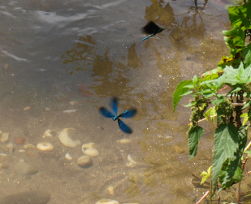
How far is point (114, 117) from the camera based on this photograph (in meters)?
3.64

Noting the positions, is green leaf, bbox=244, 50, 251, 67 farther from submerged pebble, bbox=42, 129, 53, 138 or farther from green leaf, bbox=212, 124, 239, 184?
submerged pebble, bbox=42, 129, 53, 138

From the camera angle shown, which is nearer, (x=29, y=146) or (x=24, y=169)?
(x=24, y=169)

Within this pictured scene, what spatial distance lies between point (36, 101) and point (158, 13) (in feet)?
6.56

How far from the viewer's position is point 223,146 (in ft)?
6.51

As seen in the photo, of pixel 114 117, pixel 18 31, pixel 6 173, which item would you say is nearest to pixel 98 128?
pixel 114 117

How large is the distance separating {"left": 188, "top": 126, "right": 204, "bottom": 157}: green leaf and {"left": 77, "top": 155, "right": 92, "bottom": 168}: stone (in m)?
1.45

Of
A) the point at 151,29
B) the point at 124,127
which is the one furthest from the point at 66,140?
the point at 151,29

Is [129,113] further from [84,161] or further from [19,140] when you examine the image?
[19,140]

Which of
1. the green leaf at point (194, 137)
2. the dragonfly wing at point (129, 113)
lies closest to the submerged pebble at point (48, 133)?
the dragonfly wing at point (129, 113)

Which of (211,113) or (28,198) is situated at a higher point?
(211,113)

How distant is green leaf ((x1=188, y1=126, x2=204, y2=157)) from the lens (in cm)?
217

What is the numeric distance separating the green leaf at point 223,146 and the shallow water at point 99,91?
1.16m

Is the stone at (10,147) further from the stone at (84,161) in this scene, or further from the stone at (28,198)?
the stone at (84,161)

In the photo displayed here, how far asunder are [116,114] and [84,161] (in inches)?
19.3
